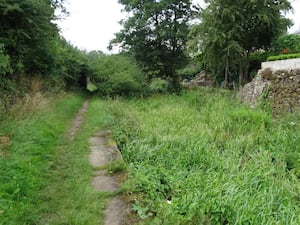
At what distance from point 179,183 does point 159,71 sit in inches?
631

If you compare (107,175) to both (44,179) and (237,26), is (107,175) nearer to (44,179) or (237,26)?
(44,179)

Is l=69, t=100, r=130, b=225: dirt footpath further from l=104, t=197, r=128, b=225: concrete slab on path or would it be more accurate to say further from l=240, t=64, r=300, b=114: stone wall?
l=240, t=64, r=300, b=114: stone wall

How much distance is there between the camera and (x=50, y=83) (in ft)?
33.7

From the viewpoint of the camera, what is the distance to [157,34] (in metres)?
17.5

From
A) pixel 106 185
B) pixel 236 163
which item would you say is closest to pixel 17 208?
pixel 106 185

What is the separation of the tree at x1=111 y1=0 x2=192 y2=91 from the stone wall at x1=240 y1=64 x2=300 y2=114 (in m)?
7.67

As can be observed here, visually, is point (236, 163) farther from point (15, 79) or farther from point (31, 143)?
point (15, 79)

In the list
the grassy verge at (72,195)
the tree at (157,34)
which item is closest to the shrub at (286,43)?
the tree at (157,34)

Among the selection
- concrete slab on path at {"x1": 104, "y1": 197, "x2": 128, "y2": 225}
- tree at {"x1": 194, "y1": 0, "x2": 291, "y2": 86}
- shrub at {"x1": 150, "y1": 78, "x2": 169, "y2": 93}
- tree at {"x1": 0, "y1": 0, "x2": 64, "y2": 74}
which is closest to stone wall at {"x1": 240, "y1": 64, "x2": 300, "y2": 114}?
tree at {"x1": 194, "y1": 0, "x2": 291, "y2": 86}

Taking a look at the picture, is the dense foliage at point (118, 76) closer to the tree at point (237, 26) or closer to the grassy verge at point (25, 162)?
the tree at point (237, 26)

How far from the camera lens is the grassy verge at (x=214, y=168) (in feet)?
8.18

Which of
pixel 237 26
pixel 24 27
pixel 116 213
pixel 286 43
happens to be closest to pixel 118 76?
pixel 237 26

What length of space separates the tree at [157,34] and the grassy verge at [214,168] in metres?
11.3

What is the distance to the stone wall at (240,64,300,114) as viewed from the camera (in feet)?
27.6
